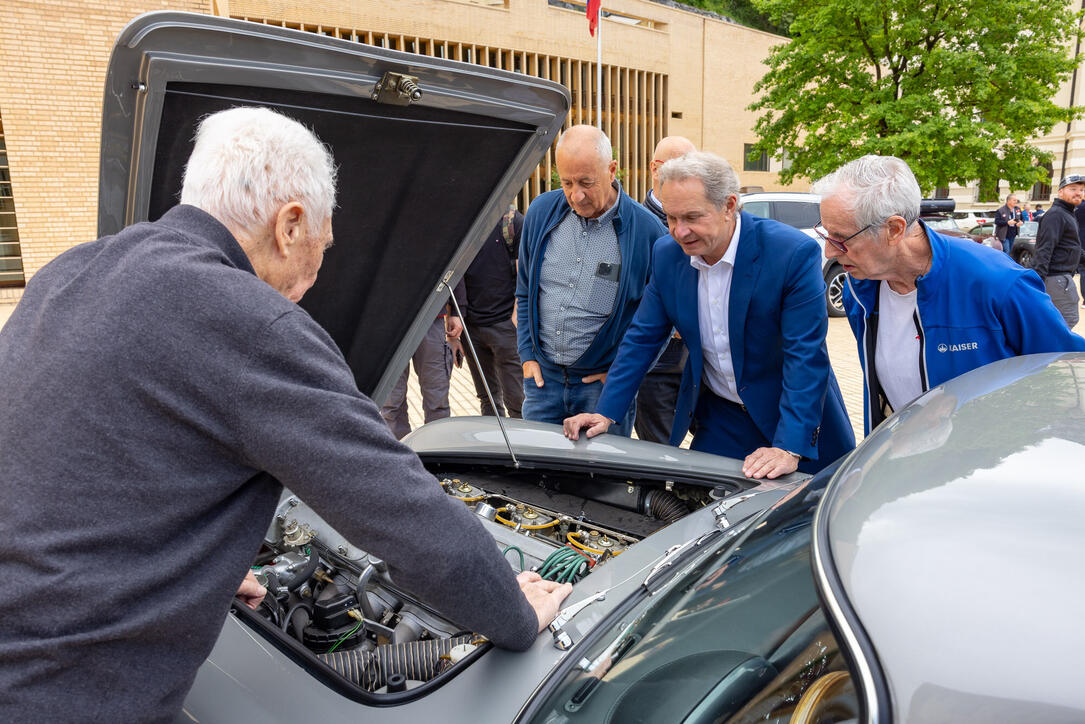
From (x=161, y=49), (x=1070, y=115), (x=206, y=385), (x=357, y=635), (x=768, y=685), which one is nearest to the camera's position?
(x=206, y=385)

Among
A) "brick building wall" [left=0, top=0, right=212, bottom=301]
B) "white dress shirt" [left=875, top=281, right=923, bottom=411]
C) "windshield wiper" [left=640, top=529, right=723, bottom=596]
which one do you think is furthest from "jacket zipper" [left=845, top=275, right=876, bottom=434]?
"brick building wall" [left=0, top=0, right=212, bottom=301]

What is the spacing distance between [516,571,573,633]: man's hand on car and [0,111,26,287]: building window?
15.9 meters

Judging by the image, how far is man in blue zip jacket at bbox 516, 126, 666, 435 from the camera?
3.38m

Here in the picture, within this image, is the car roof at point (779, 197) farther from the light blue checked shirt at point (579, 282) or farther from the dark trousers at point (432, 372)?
the light blue checked shirt at point (579, 282)

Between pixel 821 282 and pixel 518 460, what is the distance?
4.13 feet

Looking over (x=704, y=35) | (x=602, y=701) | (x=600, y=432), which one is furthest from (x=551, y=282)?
(x=704, y=35)

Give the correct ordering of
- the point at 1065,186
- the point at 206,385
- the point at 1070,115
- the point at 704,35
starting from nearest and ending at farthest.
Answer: the point at 206,385, the point at 1065,186, the point at 1070,115, the point at 704,35

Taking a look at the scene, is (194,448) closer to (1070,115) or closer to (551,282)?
(551,282)

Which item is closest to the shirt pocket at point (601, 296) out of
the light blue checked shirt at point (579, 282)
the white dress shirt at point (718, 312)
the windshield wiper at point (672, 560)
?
the light blue checked shirt at point (579, 282)

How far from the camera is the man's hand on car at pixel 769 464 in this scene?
7.27 feet

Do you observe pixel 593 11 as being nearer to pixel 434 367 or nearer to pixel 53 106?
pixel 53 106

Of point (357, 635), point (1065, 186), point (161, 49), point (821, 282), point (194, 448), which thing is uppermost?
point (1065, 186)

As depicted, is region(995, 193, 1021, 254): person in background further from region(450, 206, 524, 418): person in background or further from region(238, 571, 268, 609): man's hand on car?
region(238, 571, 268, 609): man's hand on car

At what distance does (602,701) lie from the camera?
124 cm
